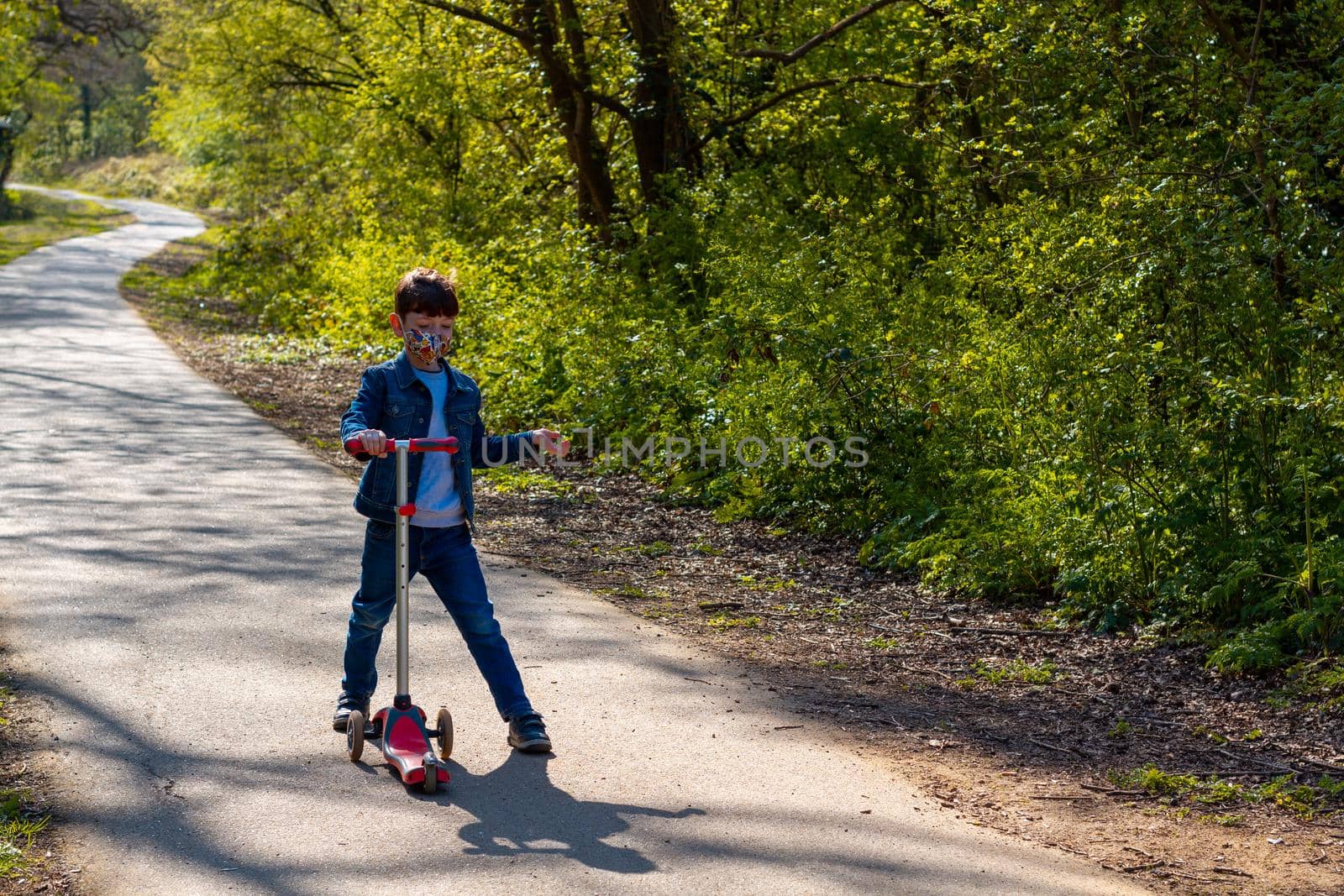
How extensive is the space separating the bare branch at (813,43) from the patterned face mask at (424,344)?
383 inches

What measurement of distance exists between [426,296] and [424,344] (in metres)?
0.18

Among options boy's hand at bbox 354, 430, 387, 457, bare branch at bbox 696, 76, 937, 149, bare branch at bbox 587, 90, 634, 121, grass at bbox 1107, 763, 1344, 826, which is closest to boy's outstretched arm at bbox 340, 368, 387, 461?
boy's hand at bbox 354, 430, 387, 457

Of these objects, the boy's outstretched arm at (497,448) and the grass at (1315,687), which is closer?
the boy's outstretched arm at (497,448)

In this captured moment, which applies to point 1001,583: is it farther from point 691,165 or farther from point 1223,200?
point 691,165

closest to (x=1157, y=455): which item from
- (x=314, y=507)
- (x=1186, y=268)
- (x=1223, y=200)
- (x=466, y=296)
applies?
(x=1186, y=268)

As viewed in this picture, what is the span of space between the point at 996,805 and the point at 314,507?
6.24m

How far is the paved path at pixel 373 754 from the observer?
4164mm

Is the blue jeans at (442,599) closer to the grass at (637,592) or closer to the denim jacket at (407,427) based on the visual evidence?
the denim jacket at (407,427)

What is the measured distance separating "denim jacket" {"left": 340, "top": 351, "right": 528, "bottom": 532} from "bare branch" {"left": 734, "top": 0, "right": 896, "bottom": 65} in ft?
31.9

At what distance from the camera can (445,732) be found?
4.98 meters

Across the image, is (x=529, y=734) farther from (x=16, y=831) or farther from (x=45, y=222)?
(x=45, y=222)

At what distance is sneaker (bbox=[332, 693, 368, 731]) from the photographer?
5.27 metres

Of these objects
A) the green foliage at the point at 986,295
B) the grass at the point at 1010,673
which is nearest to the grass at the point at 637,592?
the green foliage at the point at 986,295

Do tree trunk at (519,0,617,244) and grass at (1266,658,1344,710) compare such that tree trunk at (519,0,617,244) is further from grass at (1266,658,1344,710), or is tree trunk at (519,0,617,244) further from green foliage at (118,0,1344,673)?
grass at (1266,658,1344,710)
